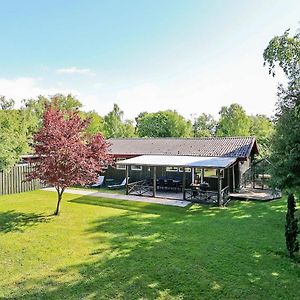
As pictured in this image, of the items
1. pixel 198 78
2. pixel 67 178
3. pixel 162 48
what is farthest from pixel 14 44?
pixel 198 78

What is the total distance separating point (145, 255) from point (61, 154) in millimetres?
6904

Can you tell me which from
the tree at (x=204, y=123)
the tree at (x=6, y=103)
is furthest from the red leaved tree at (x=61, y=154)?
the tree at (x=204, y=123)

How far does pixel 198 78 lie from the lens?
88.2 ft

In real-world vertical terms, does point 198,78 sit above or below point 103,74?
below

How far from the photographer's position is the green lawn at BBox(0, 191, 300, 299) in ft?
22.0

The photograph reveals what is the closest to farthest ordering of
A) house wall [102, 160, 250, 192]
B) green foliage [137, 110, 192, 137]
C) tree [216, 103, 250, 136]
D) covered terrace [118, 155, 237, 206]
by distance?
covered terrace [118, 155, 237, 206], house wall [102, 160, 250, 192], tree [216, 103, 250, 136], green foliage [137, 110, 192, 137]

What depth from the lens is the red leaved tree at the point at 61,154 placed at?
13281 mm

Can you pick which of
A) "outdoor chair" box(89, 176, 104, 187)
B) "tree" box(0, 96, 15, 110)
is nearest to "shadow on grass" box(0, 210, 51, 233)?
"outdoor chair" box(89, 176, 104, 187)

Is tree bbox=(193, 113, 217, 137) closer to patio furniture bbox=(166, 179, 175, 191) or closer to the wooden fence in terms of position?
patio furniture bbox=(166, 179, 175, 191)

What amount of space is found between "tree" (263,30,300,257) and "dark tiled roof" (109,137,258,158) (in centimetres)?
1099

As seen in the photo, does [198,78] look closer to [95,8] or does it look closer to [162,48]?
[162,48]

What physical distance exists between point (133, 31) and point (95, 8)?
4.15 meters

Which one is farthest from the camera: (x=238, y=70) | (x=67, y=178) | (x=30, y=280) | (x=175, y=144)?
(x=175, y=144)

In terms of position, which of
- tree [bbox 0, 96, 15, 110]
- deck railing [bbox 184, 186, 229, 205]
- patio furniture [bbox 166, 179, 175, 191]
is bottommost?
deck railing [bbox 184, 186, 229, 205]
